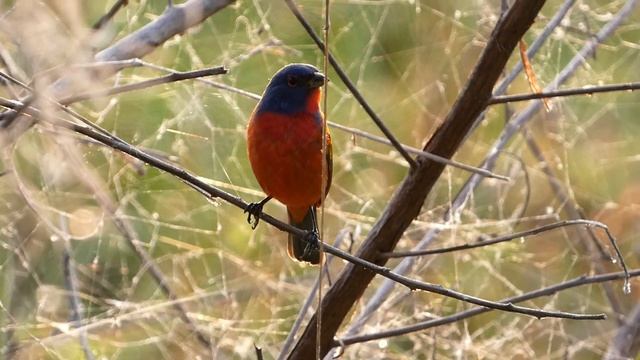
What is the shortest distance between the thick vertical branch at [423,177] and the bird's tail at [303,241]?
0.76 metres

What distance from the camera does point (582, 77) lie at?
14.5 feet

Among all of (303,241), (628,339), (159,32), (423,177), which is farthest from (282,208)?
(423,177)

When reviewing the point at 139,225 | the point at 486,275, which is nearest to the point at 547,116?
the point at 486,275

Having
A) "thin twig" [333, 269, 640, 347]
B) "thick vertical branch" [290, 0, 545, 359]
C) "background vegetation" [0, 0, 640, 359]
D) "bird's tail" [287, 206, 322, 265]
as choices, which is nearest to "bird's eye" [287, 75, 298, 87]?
"background vegetation" [0, 0, 640, 359]

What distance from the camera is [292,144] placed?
304cm

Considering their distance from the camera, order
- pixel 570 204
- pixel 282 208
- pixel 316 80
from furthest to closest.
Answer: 1. pixel 282 208
2. pixel 570 204
3. pixel 316 80

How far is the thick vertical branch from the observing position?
2135 mm

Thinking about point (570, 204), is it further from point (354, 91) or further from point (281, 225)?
point (281, 225)

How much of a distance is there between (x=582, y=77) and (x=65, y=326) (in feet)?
8.41

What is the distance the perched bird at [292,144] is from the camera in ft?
9.90

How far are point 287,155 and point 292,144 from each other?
0.04 meters

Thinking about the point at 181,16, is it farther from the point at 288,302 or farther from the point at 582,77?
the point at 582,77

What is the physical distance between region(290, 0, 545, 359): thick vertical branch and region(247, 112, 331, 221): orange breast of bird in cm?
63

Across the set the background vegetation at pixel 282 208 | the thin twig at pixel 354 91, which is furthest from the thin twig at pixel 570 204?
the thin twig at pixel 354 91
